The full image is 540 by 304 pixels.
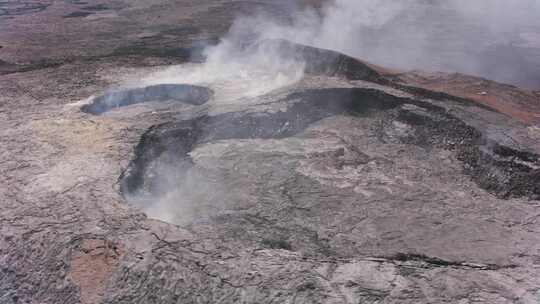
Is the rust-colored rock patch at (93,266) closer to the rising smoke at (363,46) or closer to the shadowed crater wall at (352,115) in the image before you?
the rising smoke at (363,46)

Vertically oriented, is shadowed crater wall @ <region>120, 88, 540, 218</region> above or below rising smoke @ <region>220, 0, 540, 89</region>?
below

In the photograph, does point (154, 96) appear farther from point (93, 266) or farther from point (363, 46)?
point (363, 46)

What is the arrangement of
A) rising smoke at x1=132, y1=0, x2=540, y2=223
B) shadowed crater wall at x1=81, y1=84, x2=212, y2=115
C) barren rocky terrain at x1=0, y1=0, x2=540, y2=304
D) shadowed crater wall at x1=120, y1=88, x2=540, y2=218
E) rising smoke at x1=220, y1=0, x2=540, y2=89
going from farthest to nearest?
1. rising smoke at x1=220, y1=0, x2=540, y2=89
2. shadowed crater wall at x1=81, y1=84, x2=212, y2=115
3. rising smoke at x1=132, y1=0, x2=540, y2=223
4. shadowed crater wall at x1=120, y1=88, x2=540, y2=218
5. barren rocky terrain at x1=0, y1=0, x2=540, y2=304

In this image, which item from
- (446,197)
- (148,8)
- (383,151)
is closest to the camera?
(446,197)

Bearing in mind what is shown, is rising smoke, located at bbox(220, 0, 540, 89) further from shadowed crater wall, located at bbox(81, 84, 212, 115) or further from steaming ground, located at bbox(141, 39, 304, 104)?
shadowed crater wall, located at bbox(81, 84, 212, 115)

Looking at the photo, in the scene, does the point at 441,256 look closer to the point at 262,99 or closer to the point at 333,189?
the point at 333,189

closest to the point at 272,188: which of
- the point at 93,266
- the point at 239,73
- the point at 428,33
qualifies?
the point at 93,266

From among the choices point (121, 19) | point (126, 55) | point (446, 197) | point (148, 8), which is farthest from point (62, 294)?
point (148, 8)

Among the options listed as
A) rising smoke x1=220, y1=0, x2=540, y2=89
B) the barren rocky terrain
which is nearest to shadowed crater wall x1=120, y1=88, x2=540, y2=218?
the barren rocky terrain
